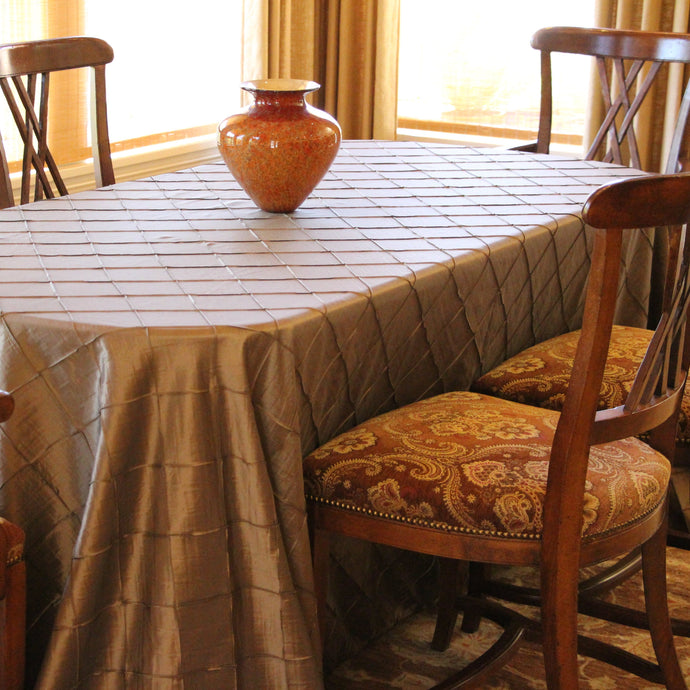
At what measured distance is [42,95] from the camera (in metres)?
2.28

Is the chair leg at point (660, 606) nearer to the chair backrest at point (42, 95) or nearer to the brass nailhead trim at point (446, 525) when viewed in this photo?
the brass nailhead trim at point (446, 525)

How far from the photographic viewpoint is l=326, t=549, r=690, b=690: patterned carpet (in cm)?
190

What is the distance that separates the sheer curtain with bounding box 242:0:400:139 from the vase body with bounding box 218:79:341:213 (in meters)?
1.88

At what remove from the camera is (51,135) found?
121 inches

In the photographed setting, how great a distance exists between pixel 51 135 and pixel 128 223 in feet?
4.19

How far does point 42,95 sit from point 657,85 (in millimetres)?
2090

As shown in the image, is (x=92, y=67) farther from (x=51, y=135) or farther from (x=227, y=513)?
(x=227, y=513)

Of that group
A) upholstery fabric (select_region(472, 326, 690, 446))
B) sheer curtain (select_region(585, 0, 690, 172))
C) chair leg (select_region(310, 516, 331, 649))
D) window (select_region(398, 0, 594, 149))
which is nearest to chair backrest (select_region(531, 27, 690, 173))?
sheer curtain (select_region(585, 0, 690, 172))

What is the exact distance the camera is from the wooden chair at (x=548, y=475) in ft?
4.58

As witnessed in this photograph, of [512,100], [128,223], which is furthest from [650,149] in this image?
[128,223]

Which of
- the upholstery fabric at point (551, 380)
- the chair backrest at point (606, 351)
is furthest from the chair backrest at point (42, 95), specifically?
the chair backrest at point (606, 351)

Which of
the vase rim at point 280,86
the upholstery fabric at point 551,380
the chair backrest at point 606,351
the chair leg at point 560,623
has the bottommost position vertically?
the chair leg at point 560,623

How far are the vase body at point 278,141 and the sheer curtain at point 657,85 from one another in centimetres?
181

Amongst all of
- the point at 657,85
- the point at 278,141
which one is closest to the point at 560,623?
the point at 278,141
